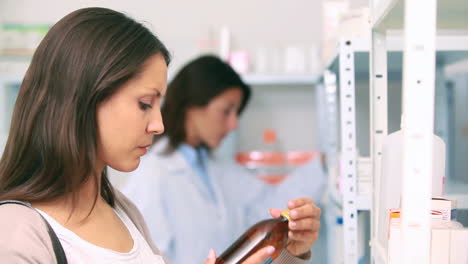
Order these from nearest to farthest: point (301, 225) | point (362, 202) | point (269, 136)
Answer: point (301, 225) → point (362, 202) → point (269, 136)

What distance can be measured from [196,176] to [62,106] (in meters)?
1.14

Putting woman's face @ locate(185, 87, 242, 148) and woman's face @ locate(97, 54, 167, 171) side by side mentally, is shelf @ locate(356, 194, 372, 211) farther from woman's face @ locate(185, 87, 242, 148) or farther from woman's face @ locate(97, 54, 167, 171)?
woman's face @ locate(185, 87, 242, 148)

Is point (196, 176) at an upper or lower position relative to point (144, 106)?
lower

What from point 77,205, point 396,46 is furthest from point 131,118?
point 396,46

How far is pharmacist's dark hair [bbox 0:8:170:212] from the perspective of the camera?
685 millimetres

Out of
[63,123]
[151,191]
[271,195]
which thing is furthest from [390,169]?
[271,195]

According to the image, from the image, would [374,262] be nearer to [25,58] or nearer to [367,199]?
[367,199]

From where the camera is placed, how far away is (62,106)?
26.9 inches

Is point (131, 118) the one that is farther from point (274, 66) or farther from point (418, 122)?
point (274, 66)

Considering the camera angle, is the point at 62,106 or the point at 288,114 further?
the point at 288,114

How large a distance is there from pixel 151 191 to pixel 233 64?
2.16 feet

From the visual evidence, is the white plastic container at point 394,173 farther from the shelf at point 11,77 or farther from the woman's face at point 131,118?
the shelf at point 11,77

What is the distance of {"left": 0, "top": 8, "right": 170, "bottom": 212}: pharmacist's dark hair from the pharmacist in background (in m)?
0.95

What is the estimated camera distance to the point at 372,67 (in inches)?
31.1
